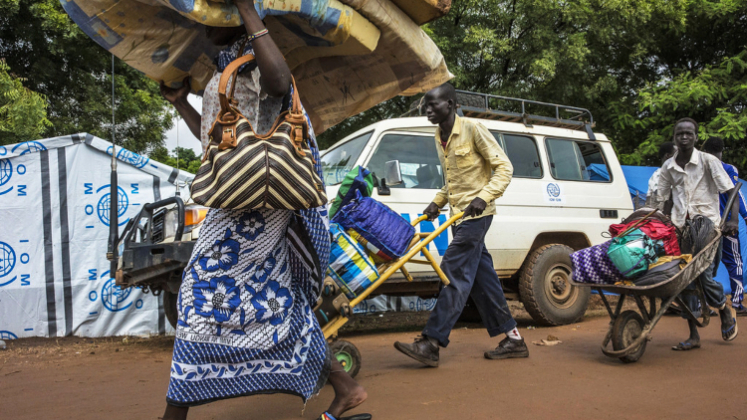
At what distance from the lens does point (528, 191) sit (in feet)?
19.9

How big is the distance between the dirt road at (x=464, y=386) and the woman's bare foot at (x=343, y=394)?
11.8 inches

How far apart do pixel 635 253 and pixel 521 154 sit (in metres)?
2.50

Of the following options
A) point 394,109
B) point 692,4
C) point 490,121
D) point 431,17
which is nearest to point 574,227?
point 490,121

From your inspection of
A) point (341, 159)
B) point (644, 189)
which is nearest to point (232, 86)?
point (341, 159)

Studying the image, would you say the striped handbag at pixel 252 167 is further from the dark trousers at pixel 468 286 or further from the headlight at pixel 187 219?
the headlight at pixel 187 219

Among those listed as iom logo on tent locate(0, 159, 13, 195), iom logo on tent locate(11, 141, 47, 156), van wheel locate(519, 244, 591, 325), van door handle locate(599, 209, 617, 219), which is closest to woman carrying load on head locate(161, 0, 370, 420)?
van wheel locate(519, 244, 591, 325)

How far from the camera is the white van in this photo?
552 cm

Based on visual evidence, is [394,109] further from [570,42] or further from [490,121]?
[490,121]

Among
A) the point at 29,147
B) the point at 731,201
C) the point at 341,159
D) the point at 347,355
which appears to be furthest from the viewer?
the point at 341,159

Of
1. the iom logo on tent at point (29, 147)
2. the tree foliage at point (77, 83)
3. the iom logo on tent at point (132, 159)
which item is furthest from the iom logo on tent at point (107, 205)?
the tree foliage at point (77, 83)

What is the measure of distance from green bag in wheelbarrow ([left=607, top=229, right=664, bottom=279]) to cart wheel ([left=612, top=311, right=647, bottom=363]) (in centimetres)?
31

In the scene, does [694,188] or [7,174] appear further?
[7,174]

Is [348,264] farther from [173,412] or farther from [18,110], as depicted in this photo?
[18,110]

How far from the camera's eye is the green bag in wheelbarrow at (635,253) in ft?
12.9
